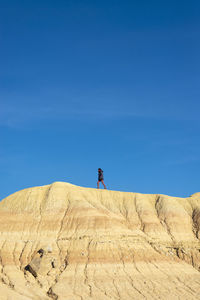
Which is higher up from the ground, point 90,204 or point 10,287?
point 90,204

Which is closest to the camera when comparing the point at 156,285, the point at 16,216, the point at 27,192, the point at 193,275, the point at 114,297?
the point at 114,297

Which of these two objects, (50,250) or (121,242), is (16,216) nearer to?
(50,250)

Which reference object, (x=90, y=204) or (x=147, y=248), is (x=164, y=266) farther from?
(x=90, y=204)

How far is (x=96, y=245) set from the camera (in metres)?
62.4

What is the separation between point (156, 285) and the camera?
5681cm

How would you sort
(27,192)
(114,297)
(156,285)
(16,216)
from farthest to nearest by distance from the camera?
(27,192) → (16,216) → (156,285) → (114,297)

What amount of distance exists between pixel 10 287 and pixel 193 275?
25.0m

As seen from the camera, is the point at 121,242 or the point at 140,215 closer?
the point at 121,242

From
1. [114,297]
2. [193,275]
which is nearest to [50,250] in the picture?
[114,297]

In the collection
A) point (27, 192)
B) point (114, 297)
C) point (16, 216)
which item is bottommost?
point (114, 297)

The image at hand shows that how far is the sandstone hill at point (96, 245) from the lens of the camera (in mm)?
55438

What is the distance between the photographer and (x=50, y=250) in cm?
6128

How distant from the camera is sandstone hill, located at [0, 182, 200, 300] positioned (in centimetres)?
5544

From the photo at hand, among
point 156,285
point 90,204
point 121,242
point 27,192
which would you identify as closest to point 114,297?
point 156,285
